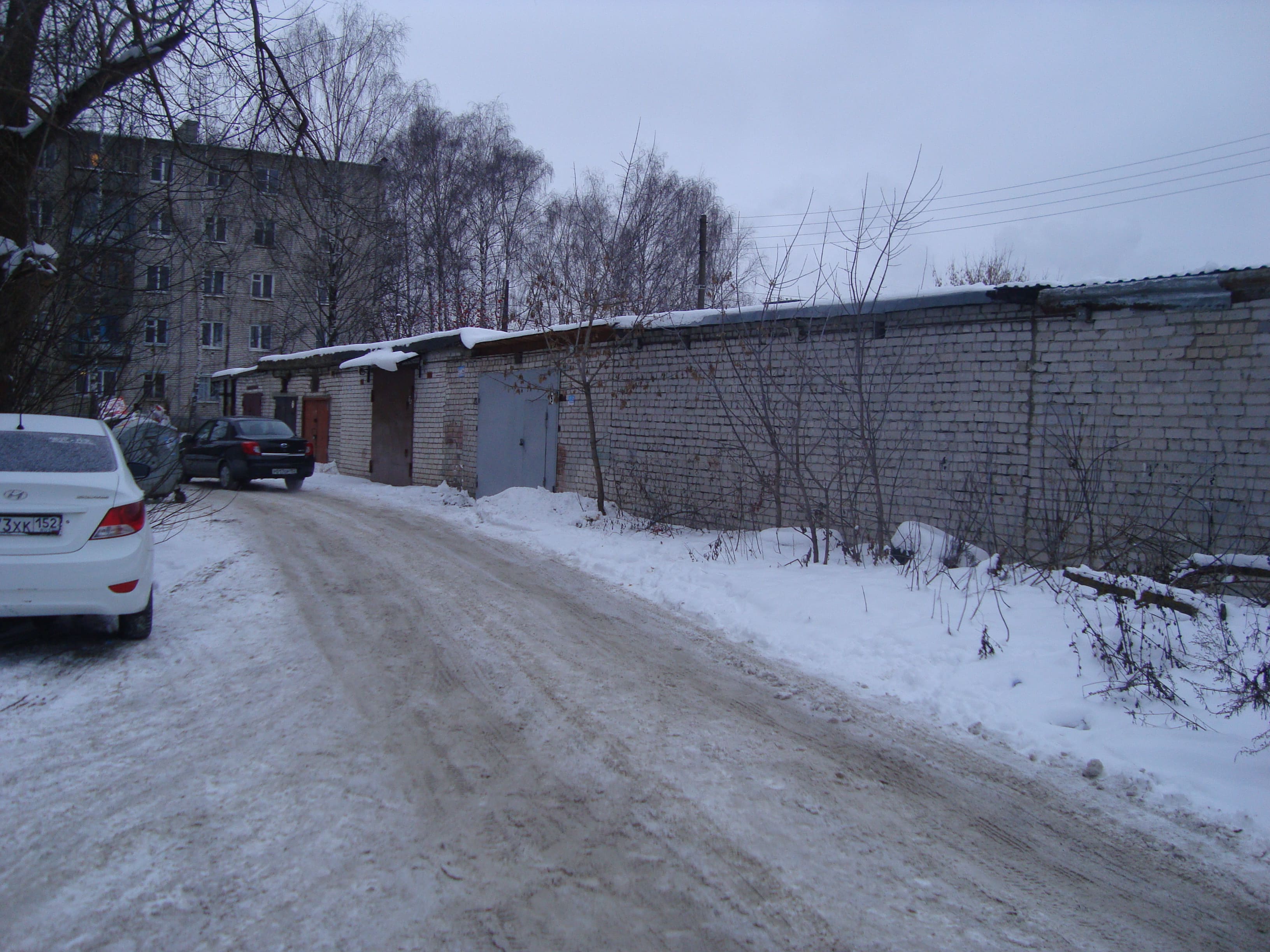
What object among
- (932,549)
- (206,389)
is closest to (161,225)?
(932,549)

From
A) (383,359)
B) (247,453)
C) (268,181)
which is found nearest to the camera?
(268,181)

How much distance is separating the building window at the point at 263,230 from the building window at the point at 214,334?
25873 mm

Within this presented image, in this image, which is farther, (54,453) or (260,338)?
(260,338)

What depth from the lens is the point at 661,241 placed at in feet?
98.5

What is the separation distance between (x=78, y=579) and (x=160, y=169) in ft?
17.2

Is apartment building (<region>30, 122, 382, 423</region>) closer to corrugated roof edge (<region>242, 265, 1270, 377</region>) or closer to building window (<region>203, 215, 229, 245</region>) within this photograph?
building window (<region>203, 215, 229, 245</region>)

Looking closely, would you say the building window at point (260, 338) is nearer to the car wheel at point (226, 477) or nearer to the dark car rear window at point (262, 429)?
the car wheel at point (226, 477)

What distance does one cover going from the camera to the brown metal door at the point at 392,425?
1838 cm

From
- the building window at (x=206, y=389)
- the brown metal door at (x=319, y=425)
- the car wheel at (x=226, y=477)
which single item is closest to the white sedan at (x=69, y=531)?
the car wheel at (x=226, y=477)

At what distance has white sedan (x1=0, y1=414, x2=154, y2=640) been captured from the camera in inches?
181

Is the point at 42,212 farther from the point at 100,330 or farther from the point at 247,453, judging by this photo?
the point at 247,453

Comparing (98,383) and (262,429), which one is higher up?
(98,383)

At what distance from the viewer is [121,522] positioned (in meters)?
5.01

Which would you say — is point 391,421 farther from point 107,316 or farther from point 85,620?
point 85,620
